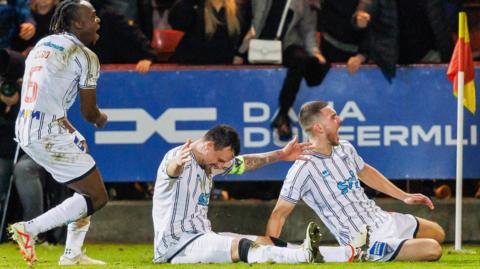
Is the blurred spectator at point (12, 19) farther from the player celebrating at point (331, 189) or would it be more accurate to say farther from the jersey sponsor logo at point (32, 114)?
the player celebrating at point (331, 189)

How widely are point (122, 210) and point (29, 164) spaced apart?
1.05 meters

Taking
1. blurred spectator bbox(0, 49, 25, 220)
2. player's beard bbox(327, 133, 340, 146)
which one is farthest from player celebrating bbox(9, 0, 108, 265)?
blurred spectator bbox(0, 49, 25, 220)

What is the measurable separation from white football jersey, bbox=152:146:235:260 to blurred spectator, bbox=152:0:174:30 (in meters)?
3.85

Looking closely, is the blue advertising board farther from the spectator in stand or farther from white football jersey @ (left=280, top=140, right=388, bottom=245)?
white football jersey @ (left=280, top=140, right=388, bottom=245)

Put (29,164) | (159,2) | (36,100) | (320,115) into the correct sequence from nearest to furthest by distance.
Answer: (36,100) < (320,115) < (29,164) < (159,2)

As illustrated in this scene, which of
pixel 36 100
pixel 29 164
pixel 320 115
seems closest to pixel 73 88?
pixel 36 100

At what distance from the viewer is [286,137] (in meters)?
13.6

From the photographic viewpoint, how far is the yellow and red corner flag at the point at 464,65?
12492 mm

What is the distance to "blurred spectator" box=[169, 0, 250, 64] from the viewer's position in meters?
13.5

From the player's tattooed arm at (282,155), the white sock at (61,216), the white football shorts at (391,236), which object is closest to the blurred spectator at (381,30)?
the white football shorts at (391,236)

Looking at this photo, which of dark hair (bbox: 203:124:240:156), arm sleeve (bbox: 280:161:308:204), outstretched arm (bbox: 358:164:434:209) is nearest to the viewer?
dark hair (bbox: 203:124:240:156)

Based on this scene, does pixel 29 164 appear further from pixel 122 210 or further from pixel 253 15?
pixel 253 15

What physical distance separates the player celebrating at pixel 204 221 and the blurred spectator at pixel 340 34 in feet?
10.3

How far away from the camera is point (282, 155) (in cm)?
1065
